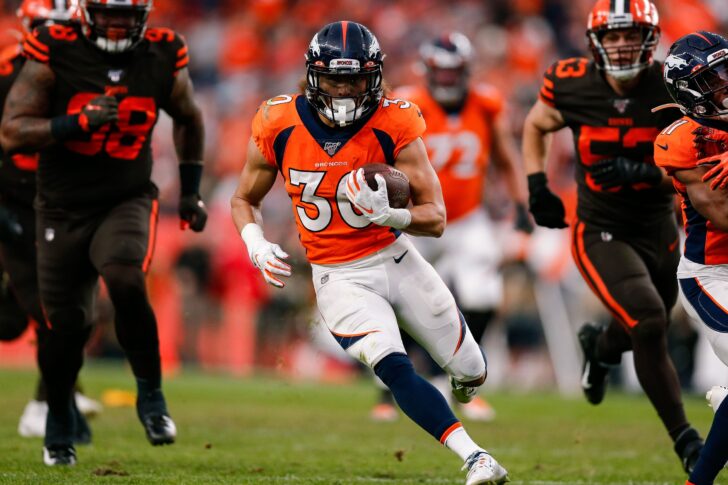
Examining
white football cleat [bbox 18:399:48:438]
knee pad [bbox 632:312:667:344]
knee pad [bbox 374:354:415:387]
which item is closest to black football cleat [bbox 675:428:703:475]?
knee pad [bbox 632:312:667:344]

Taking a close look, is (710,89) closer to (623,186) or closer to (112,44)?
(623,186)

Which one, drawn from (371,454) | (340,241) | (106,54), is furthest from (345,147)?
(371,454)

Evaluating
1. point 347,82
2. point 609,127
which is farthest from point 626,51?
point 347,82

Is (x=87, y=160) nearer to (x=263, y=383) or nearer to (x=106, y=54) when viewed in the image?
(x=106, y=54)

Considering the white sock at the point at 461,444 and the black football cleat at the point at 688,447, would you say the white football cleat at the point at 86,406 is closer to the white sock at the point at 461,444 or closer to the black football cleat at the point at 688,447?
the white sock at the point at 461,444

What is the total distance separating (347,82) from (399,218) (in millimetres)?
640

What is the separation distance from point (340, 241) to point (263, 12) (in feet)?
42.1

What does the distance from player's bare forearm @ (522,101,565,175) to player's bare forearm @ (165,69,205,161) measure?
69.1 inches

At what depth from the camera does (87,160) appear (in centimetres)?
602

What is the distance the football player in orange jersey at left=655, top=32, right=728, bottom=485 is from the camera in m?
4.61

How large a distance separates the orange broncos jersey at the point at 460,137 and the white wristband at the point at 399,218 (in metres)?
3.76

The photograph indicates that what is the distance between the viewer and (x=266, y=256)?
502cm

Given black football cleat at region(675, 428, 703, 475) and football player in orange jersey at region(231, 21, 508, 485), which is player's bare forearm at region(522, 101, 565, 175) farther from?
black football cleat at region(675, 428, 703, 475)

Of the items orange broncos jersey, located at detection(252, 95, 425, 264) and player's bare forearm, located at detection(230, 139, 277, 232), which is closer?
orange broncos jersey, located at detection(252, 95, 425, 264)
